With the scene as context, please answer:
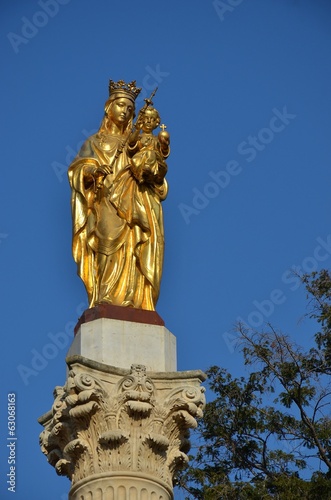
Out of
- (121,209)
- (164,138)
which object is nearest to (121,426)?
(121,209)

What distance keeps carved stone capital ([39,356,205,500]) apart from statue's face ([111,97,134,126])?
4.39 meters

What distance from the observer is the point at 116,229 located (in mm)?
18312

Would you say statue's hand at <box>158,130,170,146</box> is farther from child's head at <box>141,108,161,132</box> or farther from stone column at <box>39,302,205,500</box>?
stone column at <box>39,302,205,500</box>

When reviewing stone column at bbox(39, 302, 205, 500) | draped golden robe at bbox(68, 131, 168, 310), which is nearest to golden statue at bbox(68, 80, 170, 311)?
draped golden robe at bbox(68, 131, 168, 310)

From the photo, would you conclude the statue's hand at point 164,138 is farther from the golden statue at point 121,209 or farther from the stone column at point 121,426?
the stone column at point 121,426

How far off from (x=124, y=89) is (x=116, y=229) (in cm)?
249

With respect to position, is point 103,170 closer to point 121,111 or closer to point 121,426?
point 121,111

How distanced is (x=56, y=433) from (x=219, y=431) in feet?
30.3

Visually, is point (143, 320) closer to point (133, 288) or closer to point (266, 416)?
point (133, 288)

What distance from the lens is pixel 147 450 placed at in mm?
16297

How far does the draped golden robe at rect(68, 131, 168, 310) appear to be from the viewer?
59.3 feet

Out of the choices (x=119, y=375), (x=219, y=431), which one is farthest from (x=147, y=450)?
(x=219, y=431)

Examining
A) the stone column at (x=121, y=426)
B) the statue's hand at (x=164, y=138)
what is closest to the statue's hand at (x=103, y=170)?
the statue's hand at (x=164, y=138)

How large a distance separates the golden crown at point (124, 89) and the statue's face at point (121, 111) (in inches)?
5.8
